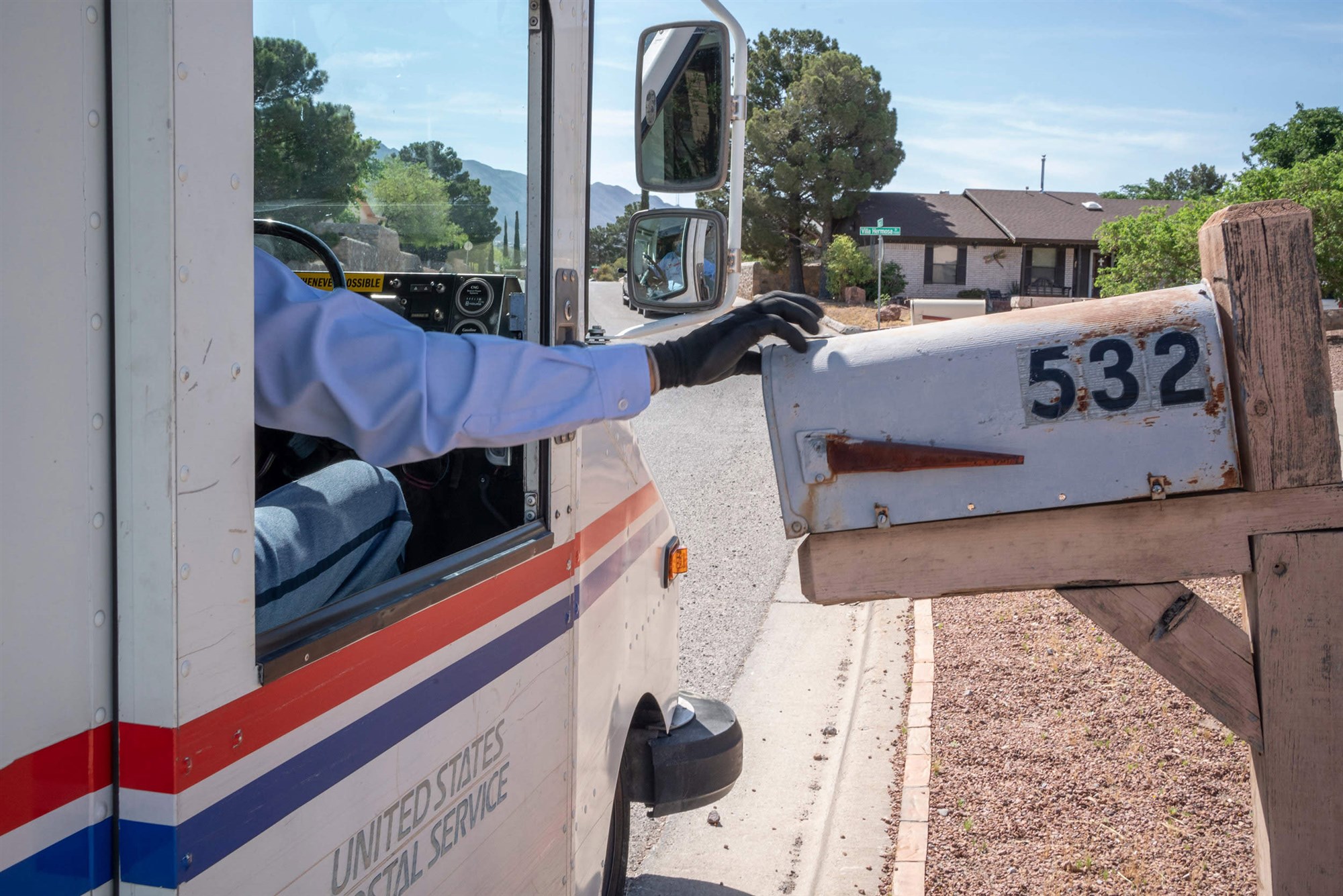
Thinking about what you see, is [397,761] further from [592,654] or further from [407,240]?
[407,240]

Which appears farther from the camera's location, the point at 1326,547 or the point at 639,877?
the point at 639,877

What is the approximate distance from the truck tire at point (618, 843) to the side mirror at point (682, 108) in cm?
161

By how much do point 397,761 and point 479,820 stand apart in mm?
321

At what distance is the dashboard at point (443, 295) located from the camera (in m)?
2.46

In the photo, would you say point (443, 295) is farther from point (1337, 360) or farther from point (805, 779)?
point (1337, 360)

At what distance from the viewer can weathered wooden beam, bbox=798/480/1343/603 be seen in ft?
6.06

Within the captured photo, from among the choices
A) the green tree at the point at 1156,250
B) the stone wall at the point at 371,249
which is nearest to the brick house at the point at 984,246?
the green tree at the point at 1156,250

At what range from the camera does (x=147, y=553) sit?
106cm

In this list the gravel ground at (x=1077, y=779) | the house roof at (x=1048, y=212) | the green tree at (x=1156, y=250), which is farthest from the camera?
the house roof at (x=1048, y=212)

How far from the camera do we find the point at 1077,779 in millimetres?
3906

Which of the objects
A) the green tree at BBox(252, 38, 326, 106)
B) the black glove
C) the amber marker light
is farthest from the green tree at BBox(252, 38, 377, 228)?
the amber marker light

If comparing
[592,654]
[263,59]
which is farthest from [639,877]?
[263,59]

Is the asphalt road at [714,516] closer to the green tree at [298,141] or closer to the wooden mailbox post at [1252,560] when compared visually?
the green tree at [298,141]

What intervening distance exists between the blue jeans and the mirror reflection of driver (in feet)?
2.42
